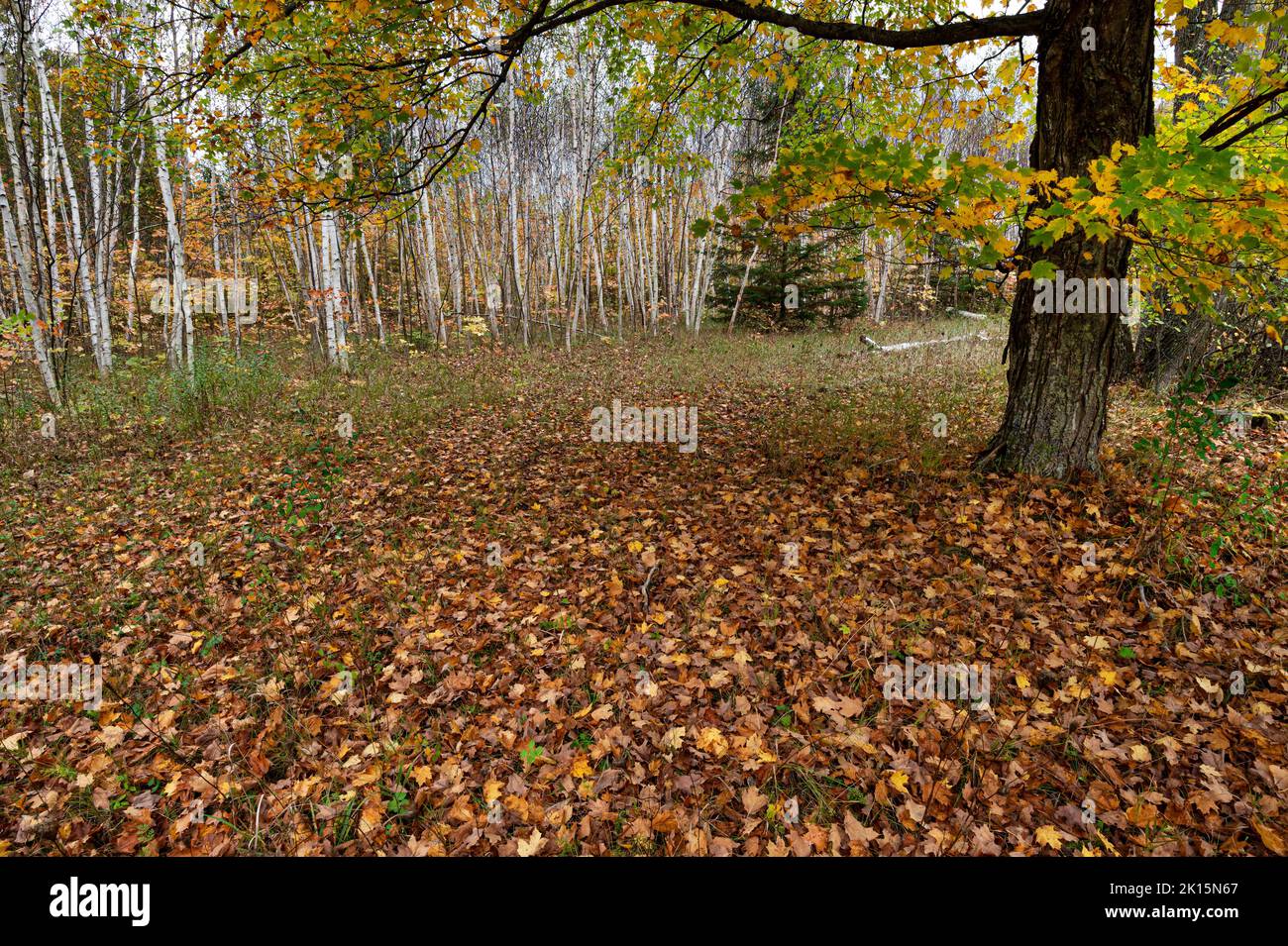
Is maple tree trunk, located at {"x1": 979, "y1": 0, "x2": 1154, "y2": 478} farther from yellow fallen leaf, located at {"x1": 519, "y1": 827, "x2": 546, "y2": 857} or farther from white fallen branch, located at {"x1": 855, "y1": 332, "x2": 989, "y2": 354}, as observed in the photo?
white fallen branch, located at {"x1": 855, "y1": 332, "x2": 989, "y2": 354}

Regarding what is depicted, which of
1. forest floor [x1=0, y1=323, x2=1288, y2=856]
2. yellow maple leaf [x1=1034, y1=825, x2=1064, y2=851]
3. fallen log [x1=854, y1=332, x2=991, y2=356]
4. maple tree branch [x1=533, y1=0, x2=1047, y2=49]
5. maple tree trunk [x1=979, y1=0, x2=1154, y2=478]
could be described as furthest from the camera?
fallen log [x1=854, y1=332, x2=991, y2=356]

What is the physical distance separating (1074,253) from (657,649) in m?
4.56

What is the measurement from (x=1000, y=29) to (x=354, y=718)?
6.96m

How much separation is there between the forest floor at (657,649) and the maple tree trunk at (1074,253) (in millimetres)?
451

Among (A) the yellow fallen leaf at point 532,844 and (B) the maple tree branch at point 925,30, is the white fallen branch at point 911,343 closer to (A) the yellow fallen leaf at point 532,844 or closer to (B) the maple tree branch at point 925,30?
(B) the maple tree branch at point 925,30

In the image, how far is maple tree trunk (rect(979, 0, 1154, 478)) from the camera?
396cm

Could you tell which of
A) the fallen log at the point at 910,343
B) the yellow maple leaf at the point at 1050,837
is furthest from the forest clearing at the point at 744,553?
the fallen log at the point at 910,343

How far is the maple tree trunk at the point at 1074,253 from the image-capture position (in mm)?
3965

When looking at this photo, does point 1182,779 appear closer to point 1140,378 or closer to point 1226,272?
point 1226,272

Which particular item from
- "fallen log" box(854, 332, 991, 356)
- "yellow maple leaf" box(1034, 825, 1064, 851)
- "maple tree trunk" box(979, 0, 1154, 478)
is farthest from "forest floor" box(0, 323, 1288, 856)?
"fallen log" box(854, 332, 991, 356)

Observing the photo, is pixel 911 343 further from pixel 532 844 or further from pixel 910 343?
pixel 532 844

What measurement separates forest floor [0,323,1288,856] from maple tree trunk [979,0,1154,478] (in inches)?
17.8

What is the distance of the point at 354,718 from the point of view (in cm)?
348

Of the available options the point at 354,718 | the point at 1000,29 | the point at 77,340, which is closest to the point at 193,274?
the point at 77,340
